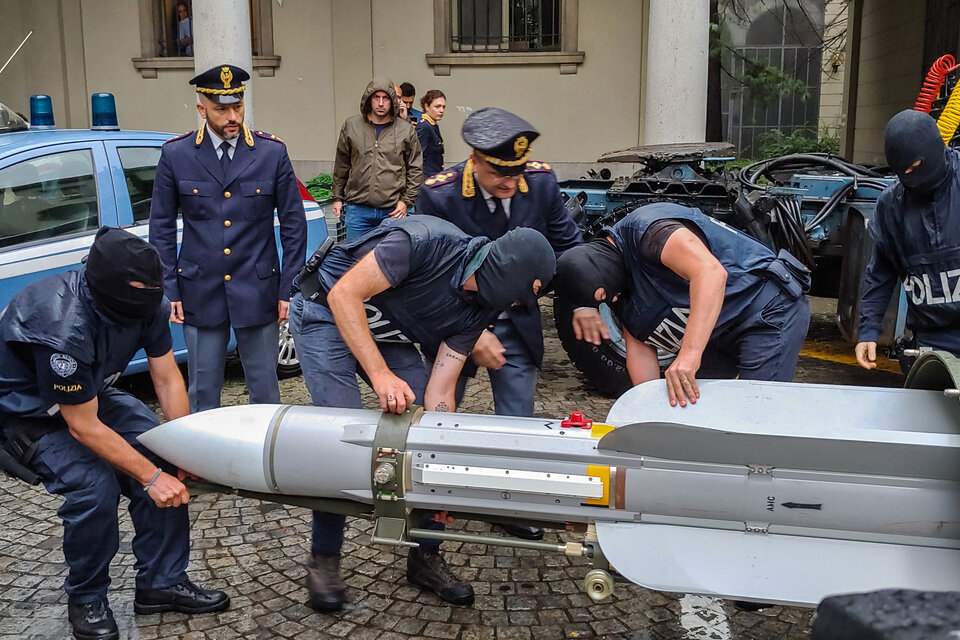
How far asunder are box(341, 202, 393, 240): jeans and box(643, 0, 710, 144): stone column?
2903 mm

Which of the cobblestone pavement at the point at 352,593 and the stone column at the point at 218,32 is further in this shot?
the stone column at the point at 218,32

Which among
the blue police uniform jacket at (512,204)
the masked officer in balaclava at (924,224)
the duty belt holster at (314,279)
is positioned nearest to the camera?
the masked officer in balaclava at (924,224)

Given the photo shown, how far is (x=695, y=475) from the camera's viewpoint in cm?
265

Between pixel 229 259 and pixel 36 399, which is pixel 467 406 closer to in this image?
pixel 229 259

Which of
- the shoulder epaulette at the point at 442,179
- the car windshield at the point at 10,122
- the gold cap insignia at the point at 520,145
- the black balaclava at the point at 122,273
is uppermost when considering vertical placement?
the car windshield at the point at 10,122

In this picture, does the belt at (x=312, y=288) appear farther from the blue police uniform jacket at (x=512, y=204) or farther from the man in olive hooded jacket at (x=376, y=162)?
the man in olive hooded jacket at (x=376, y=162)

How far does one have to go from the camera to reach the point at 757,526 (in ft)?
8.72

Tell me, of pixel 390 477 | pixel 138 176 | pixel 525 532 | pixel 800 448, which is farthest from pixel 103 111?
pixel 800 448

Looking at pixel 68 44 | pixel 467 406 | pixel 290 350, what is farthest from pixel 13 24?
pixel 467 406

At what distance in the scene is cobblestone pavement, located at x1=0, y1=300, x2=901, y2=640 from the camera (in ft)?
10.3

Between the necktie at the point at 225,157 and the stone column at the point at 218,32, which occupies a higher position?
the stone column at the point at 218,32

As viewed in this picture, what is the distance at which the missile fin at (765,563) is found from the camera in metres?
2.51

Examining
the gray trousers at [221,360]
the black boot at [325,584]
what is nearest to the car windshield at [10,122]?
the gray trousers at [221,360]

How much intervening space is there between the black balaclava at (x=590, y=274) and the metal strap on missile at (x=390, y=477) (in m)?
0.76
